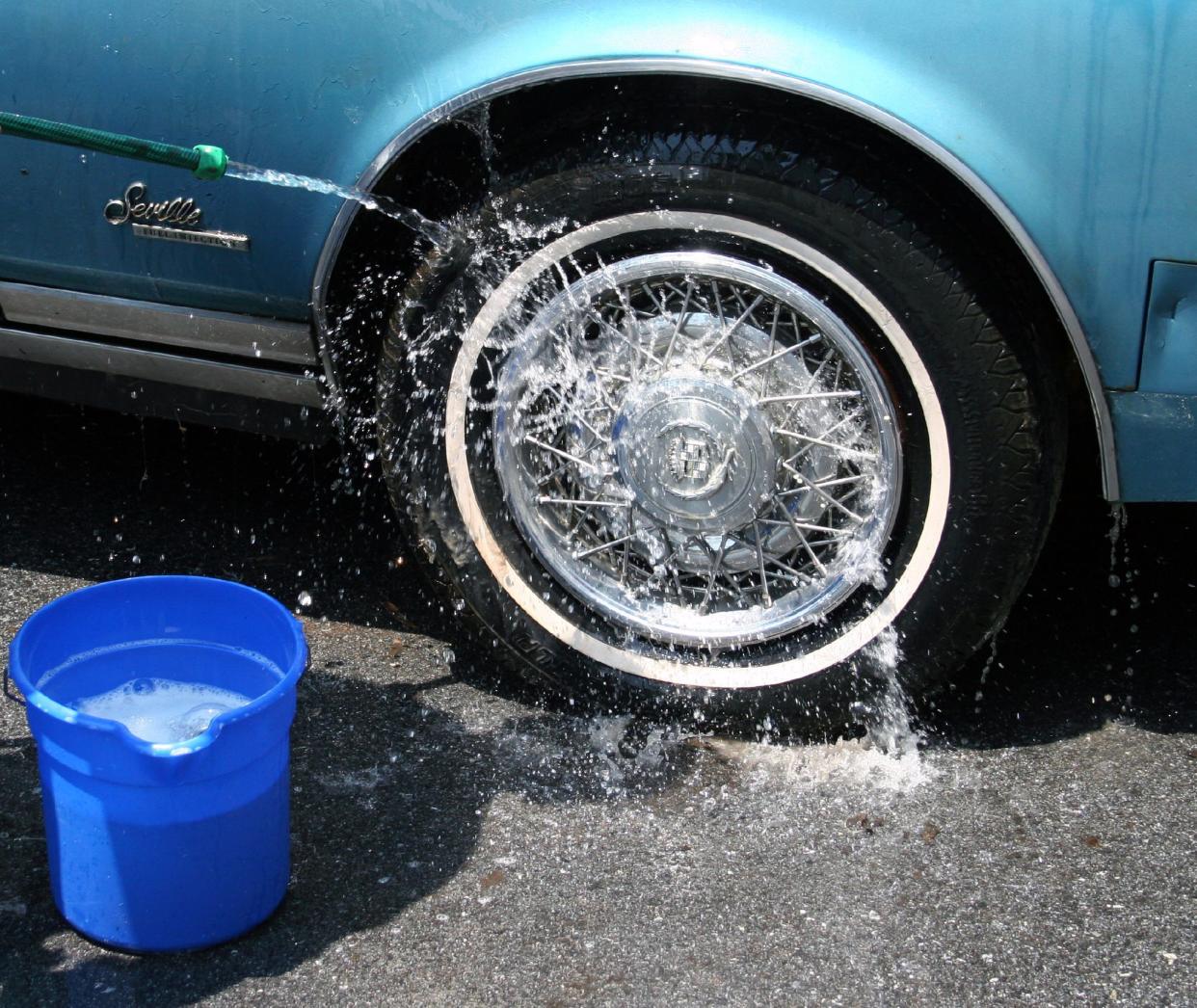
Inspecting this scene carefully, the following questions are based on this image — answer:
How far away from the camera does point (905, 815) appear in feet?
7.84

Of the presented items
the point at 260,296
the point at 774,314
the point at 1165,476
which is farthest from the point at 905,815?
the point at 260,296

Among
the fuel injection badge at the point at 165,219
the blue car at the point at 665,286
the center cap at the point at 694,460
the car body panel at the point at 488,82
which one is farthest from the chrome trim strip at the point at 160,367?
the center cap at the point at 694,460

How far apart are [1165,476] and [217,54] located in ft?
5.57

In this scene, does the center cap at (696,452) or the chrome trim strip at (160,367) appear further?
the chrome trim strip at (160,367)

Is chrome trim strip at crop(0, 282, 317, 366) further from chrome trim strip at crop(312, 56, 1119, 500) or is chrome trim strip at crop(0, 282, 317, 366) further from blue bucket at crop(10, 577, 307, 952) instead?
blue bucket at crop(10, 577, 307, 952)

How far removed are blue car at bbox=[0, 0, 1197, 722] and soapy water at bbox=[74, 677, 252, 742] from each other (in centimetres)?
54

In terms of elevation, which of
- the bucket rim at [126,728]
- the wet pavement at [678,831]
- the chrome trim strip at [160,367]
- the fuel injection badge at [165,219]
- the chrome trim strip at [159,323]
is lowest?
the wet pavement at [678,831]

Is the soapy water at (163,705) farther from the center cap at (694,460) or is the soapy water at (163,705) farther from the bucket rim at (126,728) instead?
the center cap at (694,460)

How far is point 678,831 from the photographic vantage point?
2348 millimetres

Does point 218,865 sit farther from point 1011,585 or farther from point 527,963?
point 1011,585

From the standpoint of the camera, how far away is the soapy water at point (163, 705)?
7.04 ft

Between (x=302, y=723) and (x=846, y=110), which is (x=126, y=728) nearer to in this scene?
(x=302, y=723)

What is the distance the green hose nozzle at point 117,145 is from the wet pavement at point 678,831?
3.36 ft

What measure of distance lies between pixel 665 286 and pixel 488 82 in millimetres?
453
